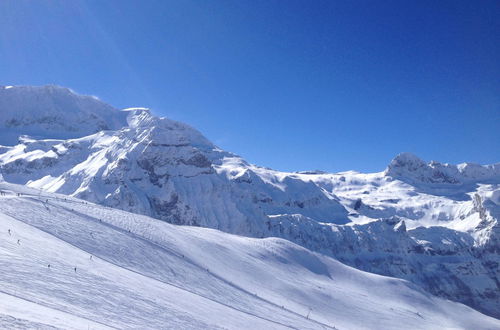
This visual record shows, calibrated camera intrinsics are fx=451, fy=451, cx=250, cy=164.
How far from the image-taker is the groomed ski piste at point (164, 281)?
77.4 ft

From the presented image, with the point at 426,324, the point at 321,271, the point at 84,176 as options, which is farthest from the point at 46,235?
the point at 84,176

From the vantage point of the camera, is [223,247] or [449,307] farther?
[449,307]

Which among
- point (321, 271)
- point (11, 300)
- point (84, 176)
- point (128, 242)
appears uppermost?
point (84, 176)

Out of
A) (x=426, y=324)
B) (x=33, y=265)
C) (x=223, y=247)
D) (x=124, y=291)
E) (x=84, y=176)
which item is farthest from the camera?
(x=84, y=176)

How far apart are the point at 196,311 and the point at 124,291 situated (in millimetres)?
6182

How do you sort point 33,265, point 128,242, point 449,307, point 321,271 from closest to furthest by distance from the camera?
point 33,265 → point 128,242 → point 321,271 → point 449,307

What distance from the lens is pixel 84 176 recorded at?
198500mm

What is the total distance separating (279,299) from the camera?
192ft

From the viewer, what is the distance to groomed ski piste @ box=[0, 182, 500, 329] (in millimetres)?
23578

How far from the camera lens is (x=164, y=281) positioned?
41.2 metres

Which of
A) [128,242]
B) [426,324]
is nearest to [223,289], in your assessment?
[128,242]

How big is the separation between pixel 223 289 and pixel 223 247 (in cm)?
2111

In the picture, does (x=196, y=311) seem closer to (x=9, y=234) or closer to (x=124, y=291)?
(x=124, y=291)

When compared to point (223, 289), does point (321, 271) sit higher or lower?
higher
